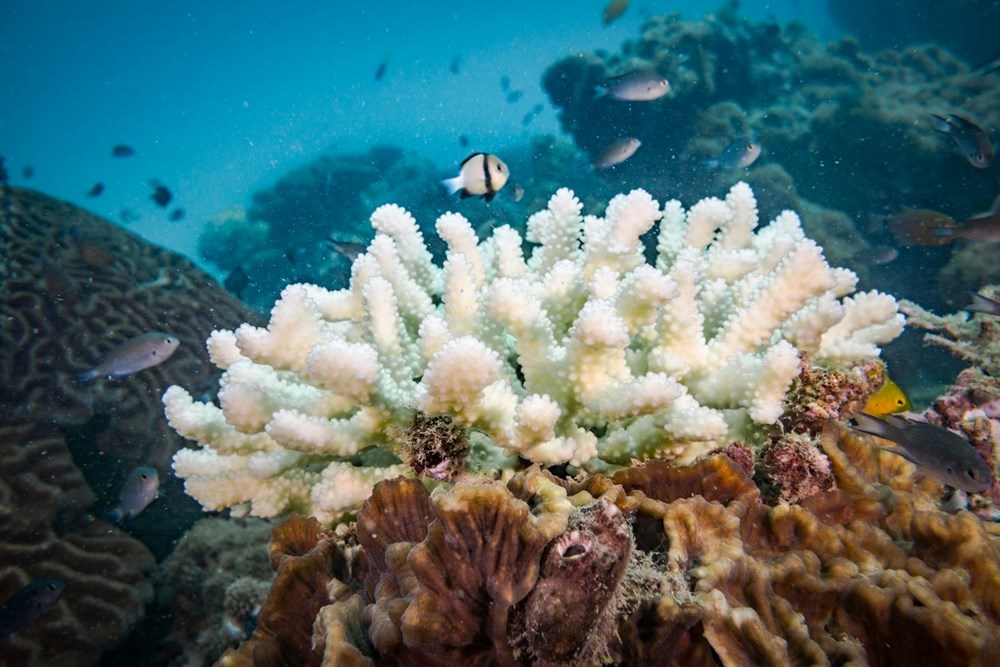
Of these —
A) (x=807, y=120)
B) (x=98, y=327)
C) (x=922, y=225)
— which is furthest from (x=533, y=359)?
(x=807, y=120)

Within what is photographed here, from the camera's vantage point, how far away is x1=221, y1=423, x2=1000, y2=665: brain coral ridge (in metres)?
1.24

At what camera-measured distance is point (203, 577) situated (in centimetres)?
528

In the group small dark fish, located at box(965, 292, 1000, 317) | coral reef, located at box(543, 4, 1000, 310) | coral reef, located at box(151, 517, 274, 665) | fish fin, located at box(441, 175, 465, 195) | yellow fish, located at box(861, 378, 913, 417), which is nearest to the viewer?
yellow fish, located at box(861, 378, 913, 417)

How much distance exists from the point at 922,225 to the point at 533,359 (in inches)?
327

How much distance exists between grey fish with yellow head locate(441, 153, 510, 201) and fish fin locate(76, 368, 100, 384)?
435 cm

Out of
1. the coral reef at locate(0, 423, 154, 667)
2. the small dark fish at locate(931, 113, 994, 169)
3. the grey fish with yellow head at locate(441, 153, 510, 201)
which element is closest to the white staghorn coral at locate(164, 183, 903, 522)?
the grey fish with yellow head at locate(441, 153, 510, 201)

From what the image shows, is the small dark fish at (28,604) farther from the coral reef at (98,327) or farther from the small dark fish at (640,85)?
the small dark fish at (640,85)

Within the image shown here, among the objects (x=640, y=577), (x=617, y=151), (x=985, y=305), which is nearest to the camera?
(x=640, y=577)

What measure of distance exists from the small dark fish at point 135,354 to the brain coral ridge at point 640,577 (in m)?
4.55

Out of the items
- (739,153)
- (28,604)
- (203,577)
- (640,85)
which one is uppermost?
(640,85)

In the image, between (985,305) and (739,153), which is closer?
(985,305)

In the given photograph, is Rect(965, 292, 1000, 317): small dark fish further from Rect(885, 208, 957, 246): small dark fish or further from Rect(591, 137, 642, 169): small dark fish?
Rect(591, 137, 642, 169): small dark fish

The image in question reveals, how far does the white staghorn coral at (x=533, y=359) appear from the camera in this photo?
5.55 ft

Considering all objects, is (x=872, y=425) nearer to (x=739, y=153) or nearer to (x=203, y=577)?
(x=203, y=577)
